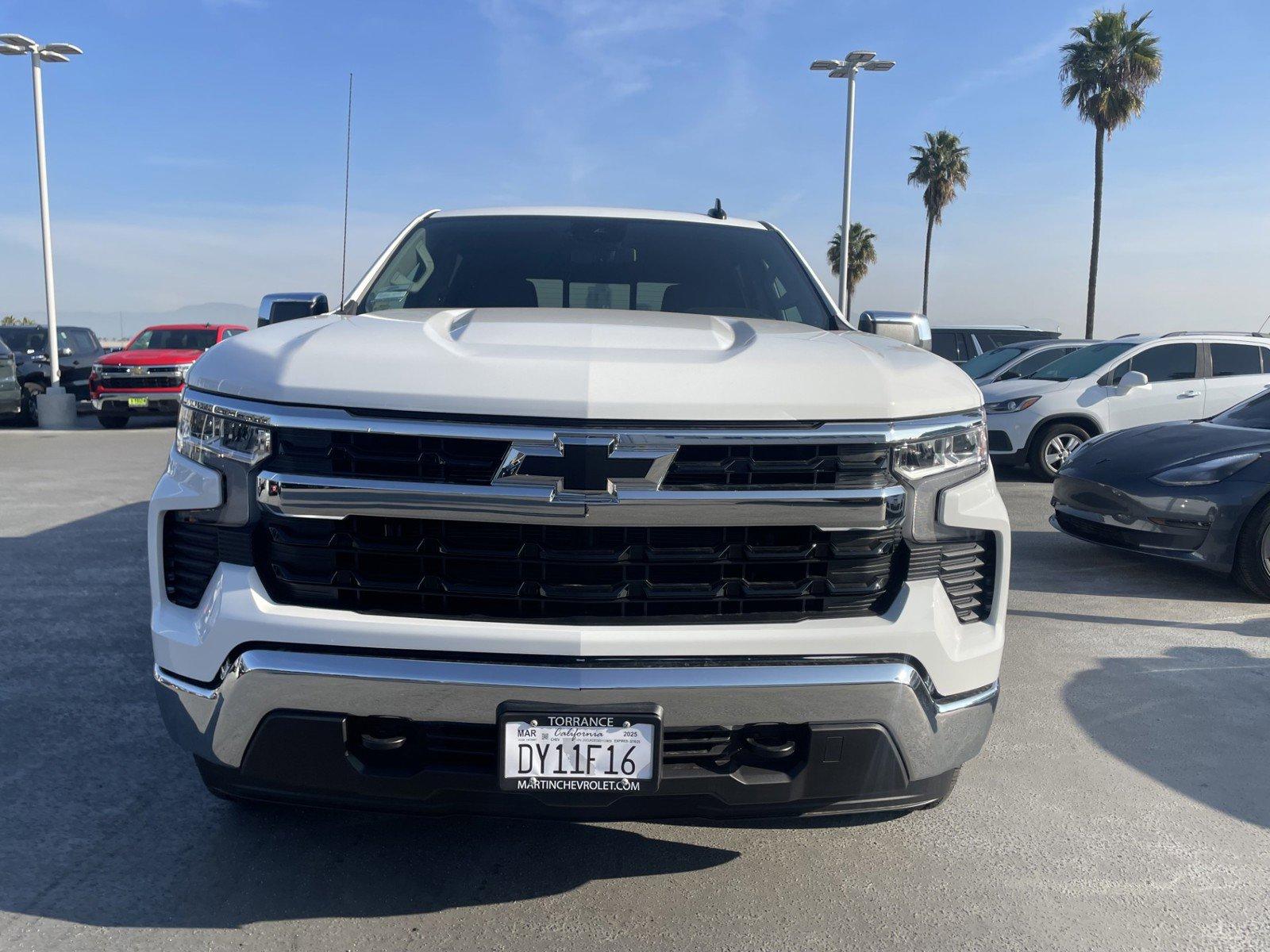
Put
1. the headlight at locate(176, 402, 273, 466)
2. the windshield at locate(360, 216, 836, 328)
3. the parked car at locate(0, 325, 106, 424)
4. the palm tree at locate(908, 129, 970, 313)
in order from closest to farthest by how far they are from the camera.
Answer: the headlight at locate(176, 402, 273, 466) < the windshield at locate(360, 216, 836, 328) < the parked car at locate(0, 325, 106, 424) < the palm tree at locate(908, 129, 970, 313)

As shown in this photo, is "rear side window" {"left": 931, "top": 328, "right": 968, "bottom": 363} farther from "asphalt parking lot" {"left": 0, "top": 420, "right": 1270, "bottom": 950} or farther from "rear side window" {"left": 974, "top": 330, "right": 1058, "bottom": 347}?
"asphalt parking lot" {"left": 0, "top": 420, "right": 1270, "bottom": 950}

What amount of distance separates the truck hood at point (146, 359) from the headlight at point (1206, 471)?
47.3ft

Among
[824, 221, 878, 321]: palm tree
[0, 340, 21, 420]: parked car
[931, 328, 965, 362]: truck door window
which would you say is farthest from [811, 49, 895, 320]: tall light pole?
[824, 221, 878, 321]: palm tree

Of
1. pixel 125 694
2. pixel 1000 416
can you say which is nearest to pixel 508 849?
pixel 125 694

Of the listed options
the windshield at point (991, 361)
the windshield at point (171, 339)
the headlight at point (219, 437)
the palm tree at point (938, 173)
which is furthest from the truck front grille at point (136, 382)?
the palm tree at point (938, 173)

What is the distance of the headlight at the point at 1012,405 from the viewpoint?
10570mm

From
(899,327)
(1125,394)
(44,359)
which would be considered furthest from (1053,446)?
(44,359)

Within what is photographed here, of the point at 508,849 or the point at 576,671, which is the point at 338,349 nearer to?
the point at 576,671

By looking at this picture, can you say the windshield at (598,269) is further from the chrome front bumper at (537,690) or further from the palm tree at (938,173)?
the palm tree at (938,173)

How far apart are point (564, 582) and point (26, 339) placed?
69.4 ft

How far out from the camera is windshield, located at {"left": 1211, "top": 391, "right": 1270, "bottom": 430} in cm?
613

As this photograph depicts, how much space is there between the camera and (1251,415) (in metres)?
6.29

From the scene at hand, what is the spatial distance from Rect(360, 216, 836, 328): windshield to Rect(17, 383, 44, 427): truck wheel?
16.4 m

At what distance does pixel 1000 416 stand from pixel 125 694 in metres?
9.18
